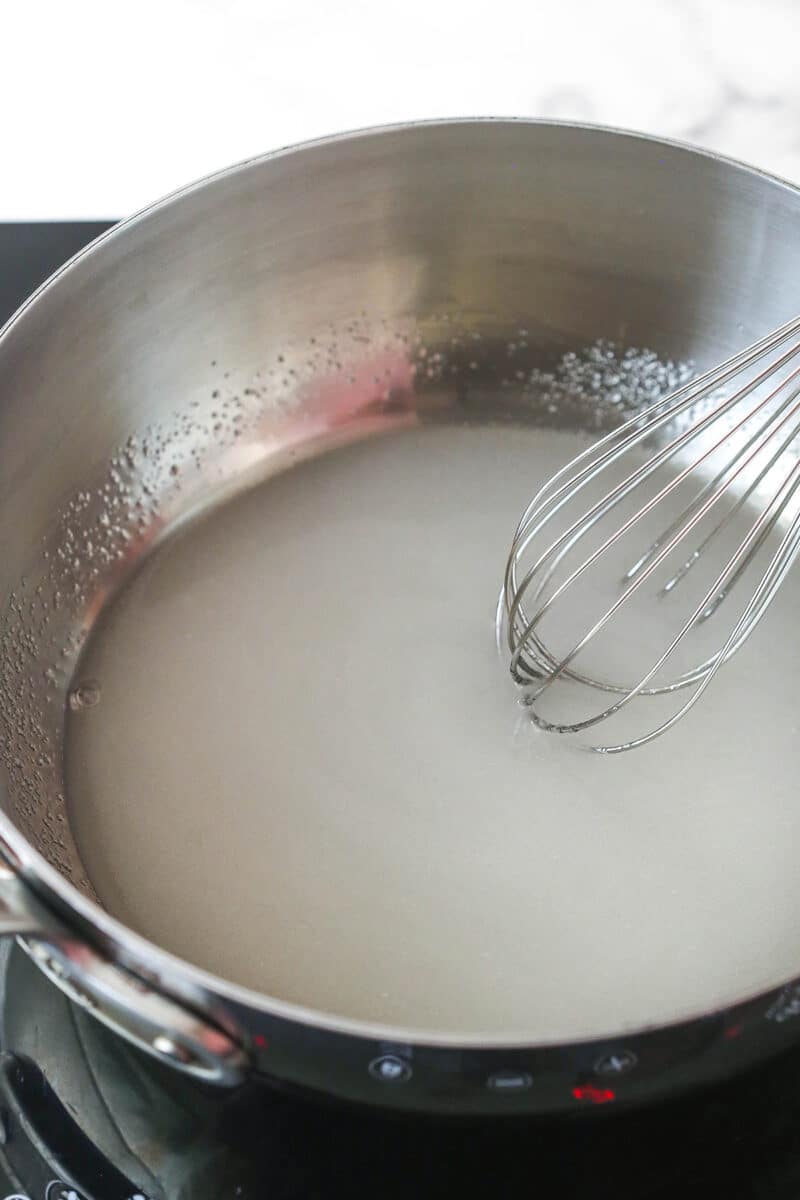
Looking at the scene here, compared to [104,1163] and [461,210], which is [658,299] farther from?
[104,1163]

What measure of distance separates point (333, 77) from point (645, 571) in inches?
20.0

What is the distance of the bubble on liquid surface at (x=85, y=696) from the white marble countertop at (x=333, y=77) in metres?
0.38

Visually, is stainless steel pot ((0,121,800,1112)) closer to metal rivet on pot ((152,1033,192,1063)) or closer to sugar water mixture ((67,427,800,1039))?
sugar water mixture ((67,427,800,1039))

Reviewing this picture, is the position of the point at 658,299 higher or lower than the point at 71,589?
higher

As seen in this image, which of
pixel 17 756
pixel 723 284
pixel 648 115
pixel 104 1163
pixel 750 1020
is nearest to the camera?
pixel 750 1020

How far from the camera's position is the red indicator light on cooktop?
455mm

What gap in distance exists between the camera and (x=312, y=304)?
0.87 meters

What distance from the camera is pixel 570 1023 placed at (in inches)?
24.1

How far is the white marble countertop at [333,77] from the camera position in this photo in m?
0.94

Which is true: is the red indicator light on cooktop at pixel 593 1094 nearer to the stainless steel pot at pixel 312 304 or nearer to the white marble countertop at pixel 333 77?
the stainless steel pot at pixel 312 304

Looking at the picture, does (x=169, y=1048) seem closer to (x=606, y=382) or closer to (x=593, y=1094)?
(x=593, y=1094)

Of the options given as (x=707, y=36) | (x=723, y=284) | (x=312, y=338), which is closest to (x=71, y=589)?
(x=312, y=338)

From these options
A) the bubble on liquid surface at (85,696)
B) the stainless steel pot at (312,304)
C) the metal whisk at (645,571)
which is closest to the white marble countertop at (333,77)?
the stainless steel pot at (312,304)

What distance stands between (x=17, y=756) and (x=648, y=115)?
65cm
